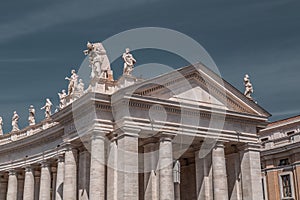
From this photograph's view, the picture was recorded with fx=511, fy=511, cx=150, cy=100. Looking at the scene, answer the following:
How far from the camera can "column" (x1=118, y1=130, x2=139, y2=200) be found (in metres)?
39.7

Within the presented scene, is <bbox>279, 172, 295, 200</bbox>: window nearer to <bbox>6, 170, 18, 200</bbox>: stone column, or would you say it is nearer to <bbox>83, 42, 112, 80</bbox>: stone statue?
<bbox>83, 42, 112, 80</bbox>: stone statue

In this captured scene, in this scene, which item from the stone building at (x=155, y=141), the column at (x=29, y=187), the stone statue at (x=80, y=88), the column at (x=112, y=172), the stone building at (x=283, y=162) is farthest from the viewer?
the stone building at (x=283, y=162)

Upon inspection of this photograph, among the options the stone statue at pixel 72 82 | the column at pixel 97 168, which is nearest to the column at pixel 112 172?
the column at pixel 97 168

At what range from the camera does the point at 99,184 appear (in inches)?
1618

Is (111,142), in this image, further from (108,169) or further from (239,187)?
(239,187)

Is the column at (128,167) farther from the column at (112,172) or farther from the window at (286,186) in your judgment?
the window at (286,186)

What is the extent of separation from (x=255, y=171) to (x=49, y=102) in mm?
24240

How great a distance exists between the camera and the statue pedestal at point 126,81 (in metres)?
43.0

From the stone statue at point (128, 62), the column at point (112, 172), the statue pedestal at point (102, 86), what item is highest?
the stone statue at point (128, 62)

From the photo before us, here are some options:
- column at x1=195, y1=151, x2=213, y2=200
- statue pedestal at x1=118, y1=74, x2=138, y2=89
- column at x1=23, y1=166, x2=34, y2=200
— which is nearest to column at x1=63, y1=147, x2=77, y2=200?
statue pedestal at x1=118, y1=74, x2=138, y2=89

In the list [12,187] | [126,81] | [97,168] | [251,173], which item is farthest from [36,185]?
[251,173]

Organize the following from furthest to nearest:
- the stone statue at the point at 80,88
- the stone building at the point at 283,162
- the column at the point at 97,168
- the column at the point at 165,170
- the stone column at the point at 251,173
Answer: the stone building at the point at 283,162 → the stone column at the point at 251,173 → the stone statue at the point at 80,88 → the column at the point at 165,170 → the column at the point at 97,168

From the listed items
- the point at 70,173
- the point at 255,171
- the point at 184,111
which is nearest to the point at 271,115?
the point at 255,171

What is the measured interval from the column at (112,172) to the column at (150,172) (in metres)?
4.52
